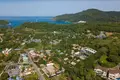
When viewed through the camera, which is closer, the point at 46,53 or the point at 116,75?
the point at 116,75

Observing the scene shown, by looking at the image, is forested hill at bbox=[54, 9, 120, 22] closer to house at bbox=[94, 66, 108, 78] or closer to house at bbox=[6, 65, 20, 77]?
house at bbox=[94, 66, 108, 78]

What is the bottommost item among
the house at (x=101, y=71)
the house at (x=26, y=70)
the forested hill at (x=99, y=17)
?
the house at (x=26, y=70)

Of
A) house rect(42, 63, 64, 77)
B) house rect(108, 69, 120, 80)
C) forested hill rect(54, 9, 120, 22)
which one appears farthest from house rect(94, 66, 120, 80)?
forested hill rect(54, 9, 120, 22)

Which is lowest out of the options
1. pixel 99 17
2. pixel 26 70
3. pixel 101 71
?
pixel 26 70

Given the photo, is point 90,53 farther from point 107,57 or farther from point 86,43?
point 86,43

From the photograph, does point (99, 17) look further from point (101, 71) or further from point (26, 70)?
point (26, 70)

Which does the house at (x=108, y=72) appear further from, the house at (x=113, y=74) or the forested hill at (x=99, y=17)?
the forested hill at (x=99, y=17)

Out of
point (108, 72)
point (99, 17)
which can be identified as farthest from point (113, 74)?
point (99, 17)

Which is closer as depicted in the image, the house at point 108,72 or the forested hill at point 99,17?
the house at point 108,72

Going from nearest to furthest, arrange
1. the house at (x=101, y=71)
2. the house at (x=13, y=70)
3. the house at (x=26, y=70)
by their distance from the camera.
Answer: the house at (x=101, y=71)
the house at (x=13, y=70)
the house at (x=26, y=70)

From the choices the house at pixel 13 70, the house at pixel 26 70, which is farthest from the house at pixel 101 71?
the house at pixel 13 70

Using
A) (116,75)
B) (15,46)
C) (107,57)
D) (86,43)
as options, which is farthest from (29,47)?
(116,75)
